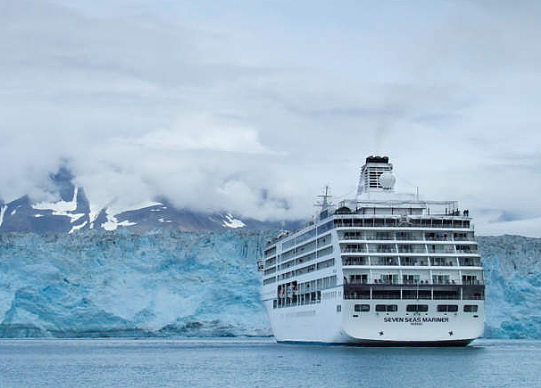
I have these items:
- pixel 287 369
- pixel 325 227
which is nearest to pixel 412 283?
pixel 325 227

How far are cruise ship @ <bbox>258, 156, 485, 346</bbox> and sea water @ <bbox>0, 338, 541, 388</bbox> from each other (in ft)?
3.31

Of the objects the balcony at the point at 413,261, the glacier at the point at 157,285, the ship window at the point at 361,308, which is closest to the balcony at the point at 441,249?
the balcony at the point at 413,261

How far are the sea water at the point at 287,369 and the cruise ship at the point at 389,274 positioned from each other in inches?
39.7

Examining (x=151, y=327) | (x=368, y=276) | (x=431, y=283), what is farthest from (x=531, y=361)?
(x=151, y=327)

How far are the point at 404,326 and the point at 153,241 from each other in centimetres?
3111

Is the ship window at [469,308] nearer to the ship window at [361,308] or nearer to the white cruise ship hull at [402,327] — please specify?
the white cruise ship hull at [402,327]

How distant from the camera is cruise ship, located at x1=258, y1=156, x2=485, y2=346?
119 ft

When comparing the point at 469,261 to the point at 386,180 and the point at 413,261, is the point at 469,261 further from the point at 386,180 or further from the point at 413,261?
the point at 386,180

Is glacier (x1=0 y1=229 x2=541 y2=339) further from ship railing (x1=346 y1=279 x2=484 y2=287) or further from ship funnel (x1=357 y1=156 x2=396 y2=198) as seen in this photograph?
ship railing (x1=346 y1=279 x2=484 y2=287)

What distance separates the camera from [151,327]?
59.5 metres

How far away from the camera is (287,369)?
107 ft

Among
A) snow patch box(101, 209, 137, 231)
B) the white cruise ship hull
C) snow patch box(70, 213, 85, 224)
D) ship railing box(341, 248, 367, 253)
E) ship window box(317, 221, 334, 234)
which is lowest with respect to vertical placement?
the white cruise ship hull

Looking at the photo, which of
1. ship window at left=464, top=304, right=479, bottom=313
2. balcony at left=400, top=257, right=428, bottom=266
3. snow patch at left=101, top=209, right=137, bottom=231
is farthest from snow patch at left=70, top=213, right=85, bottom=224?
ship window at left=464, top=304, right=479, bottom=313

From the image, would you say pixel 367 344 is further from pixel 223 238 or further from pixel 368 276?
pixel 223 238
